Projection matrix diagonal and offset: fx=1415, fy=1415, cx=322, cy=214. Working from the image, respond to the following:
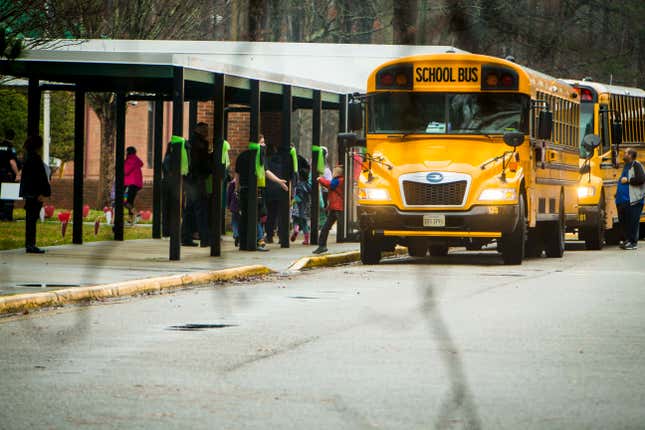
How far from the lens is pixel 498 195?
19234mm

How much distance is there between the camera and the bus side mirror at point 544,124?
2038cm

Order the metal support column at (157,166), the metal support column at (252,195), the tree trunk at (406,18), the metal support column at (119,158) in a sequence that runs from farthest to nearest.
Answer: the metal support column at (157,166), the metal support column at (119,158), the metal support column at (252,195), the tree trunk at (406,18)

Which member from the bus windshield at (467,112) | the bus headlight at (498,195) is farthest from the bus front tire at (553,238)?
the bus headlight at (498,195)

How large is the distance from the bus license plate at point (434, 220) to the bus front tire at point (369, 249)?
107 cm

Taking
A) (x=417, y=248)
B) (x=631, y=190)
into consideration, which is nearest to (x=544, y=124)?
(x=417, y=248)

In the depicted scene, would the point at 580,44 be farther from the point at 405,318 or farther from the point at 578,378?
the point at 405,318

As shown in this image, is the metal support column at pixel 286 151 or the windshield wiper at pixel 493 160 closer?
the windshield wiper at pixel 493 160

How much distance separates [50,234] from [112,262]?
8.05 metres

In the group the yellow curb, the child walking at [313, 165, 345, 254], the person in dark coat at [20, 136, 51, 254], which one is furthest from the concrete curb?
the person in dark coat at [20, 136, 51, 254]

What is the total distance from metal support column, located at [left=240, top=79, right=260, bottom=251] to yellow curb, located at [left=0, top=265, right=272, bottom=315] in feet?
12.5

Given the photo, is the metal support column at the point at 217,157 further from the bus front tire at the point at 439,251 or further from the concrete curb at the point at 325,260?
the bus front tire at the point at 439,251

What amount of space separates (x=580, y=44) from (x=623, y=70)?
201 mm

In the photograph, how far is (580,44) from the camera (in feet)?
8.91

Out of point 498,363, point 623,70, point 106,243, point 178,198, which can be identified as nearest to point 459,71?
point 178,198
